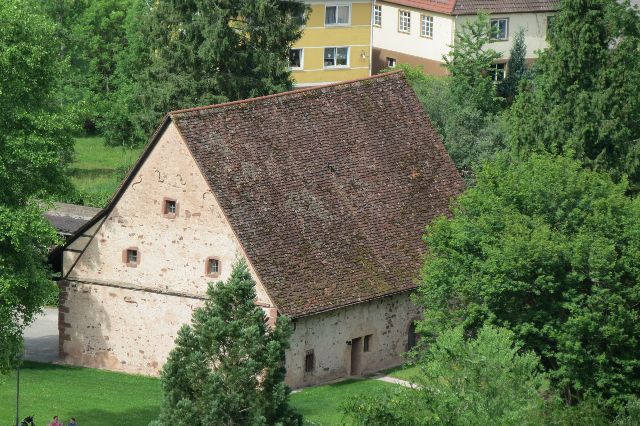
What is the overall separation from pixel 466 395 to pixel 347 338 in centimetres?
1912

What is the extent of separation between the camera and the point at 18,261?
63.6 m

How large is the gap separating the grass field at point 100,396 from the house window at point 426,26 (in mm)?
39562

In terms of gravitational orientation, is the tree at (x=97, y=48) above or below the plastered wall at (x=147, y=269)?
above

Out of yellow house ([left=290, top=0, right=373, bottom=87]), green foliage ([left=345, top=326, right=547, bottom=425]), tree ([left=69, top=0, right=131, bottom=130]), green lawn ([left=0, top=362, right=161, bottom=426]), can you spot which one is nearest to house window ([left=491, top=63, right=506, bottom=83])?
yellow house ([left=290, top=0, right=373, bottom=87])

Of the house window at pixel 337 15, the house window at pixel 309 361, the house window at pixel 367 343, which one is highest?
the house window at pixel 337 15

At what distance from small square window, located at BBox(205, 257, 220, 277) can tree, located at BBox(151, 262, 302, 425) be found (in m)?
17.5

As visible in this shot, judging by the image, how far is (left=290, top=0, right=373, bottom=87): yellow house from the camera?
361ft

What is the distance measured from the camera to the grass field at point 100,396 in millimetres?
67875

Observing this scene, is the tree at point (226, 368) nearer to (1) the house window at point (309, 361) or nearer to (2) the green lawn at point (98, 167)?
(1) the house window at point (309, 361)

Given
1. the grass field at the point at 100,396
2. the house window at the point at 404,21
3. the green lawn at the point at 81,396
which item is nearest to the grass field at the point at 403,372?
the grass field at the point at 100,396

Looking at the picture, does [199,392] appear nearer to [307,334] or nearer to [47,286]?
[47,286]

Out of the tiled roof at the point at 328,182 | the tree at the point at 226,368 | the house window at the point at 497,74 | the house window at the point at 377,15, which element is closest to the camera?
the tree at the point at 226,368

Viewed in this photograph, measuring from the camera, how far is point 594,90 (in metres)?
73.7

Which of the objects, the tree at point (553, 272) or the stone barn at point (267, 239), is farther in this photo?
the stone barn at point (267, 239)
